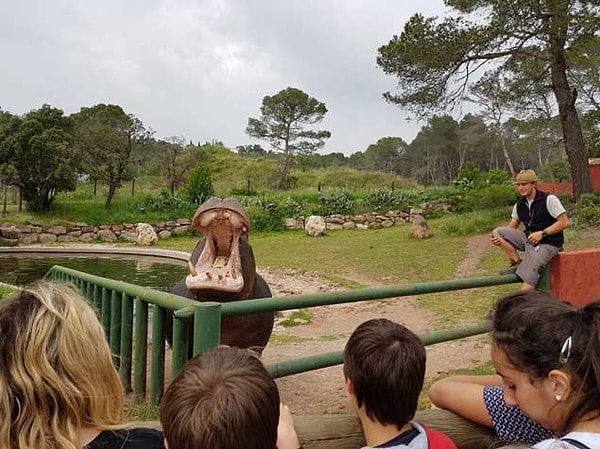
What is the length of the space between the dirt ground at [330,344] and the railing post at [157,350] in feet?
3.53

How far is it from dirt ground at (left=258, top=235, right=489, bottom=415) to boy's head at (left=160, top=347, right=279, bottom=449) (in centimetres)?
227

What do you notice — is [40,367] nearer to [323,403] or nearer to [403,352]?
[403,352]

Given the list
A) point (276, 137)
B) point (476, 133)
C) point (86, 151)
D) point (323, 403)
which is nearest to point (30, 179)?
point (86, 151)

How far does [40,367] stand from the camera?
1075mm

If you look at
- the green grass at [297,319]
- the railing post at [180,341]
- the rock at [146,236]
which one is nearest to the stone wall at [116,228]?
the rock at [146,236]

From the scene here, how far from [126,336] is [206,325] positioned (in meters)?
1.22

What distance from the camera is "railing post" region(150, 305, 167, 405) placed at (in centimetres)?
234

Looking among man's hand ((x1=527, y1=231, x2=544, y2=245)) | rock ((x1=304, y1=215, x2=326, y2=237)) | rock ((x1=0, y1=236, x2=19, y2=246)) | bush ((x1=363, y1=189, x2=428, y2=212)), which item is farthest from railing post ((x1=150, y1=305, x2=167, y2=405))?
bush ((x1=363, y1=189, x2=428, y2=212))

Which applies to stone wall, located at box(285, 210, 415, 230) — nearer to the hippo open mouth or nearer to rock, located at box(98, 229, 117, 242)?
rock, located at box(98, 229, 117, 242)

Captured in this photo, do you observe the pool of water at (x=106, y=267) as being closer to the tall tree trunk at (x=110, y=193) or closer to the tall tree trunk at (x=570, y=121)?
the tall tree trunk at (x=110, y=193)

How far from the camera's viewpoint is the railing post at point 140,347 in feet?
8.51

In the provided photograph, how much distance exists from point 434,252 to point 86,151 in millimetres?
12958

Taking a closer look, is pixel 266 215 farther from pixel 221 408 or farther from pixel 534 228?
pixel 221 408

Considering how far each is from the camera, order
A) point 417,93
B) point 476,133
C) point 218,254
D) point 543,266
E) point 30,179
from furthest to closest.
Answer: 1. point 476,133
2. point 30,179
3. point 417,93
4. point 543,266
5. point 218,254
